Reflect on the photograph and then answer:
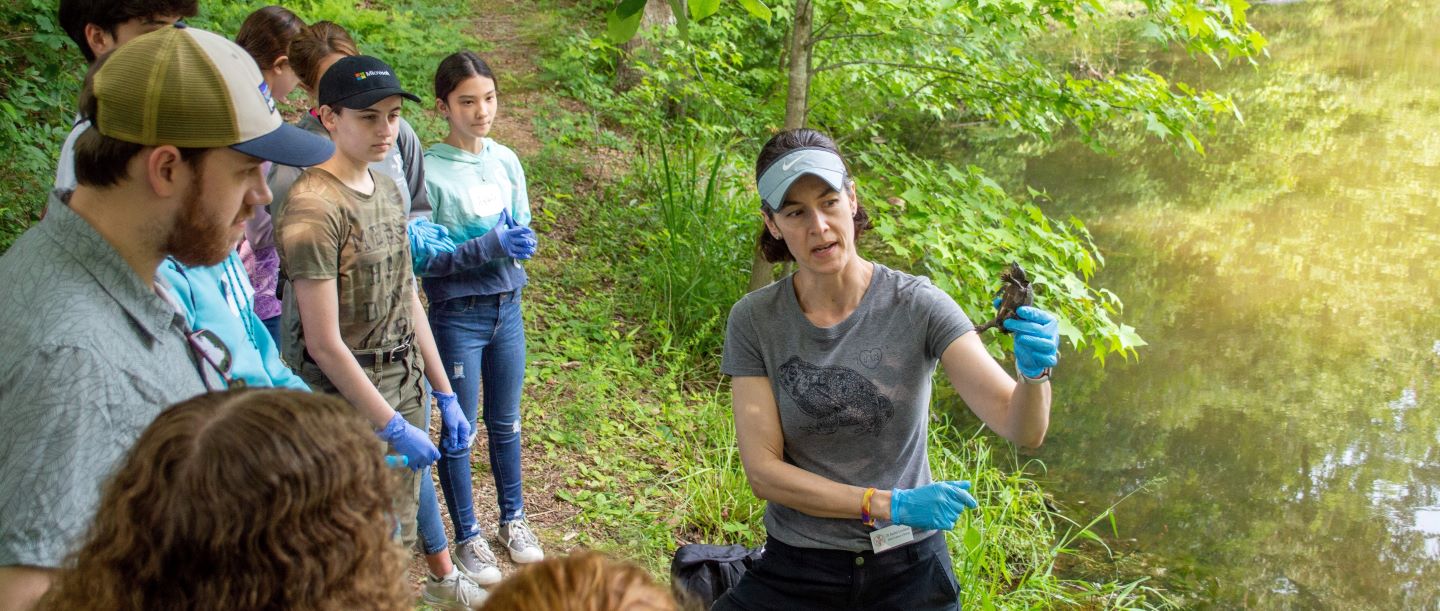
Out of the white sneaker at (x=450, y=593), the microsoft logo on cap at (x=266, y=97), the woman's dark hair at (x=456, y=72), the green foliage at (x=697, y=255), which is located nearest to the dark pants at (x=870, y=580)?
the white sneaker at (x=450, y=593)

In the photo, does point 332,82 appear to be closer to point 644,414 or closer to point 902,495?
point 902,495

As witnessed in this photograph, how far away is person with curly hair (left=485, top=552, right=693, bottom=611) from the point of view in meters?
0.93

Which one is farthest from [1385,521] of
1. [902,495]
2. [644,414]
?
[902,495]

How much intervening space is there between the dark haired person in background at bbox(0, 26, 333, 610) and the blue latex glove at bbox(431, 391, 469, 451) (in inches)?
51.7

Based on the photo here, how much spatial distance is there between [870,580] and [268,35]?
2.20 m

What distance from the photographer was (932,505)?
205 cm

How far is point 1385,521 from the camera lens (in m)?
5.22

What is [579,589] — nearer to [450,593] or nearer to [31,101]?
[450,593]

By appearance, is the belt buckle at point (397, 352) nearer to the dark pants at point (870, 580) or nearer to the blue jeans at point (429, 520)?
the blue jeans at point (429, 520)

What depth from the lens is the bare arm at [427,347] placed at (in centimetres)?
272

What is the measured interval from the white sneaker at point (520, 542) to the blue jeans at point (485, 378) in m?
0.04

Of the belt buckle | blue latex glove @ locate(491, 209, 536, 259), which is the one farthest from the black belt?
blue latex glove @ locate(491, 209, 536, 259)

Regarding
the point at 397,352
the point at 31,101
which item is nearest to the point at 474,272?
the point at 397,352

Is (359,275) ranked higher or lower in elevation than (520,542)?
higher
